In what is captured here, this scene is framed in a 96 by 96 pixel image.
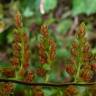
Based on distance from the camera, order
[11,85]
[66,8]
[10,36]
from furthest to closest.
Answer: [66,8]
[10,36]
[11,85]

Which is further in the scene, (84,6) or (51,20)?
(51,20)

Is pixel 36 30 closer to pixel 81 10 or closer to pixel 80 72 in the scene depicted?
pixel 81 10

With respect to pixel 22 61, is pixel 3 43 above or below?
above

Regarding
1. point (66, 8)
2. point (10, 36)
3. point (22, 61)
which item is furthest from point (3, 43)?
point (22, 61)

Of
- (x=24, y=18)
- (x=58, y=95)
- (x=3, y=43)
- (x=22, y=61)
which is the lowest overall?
(x=58, y=95)
